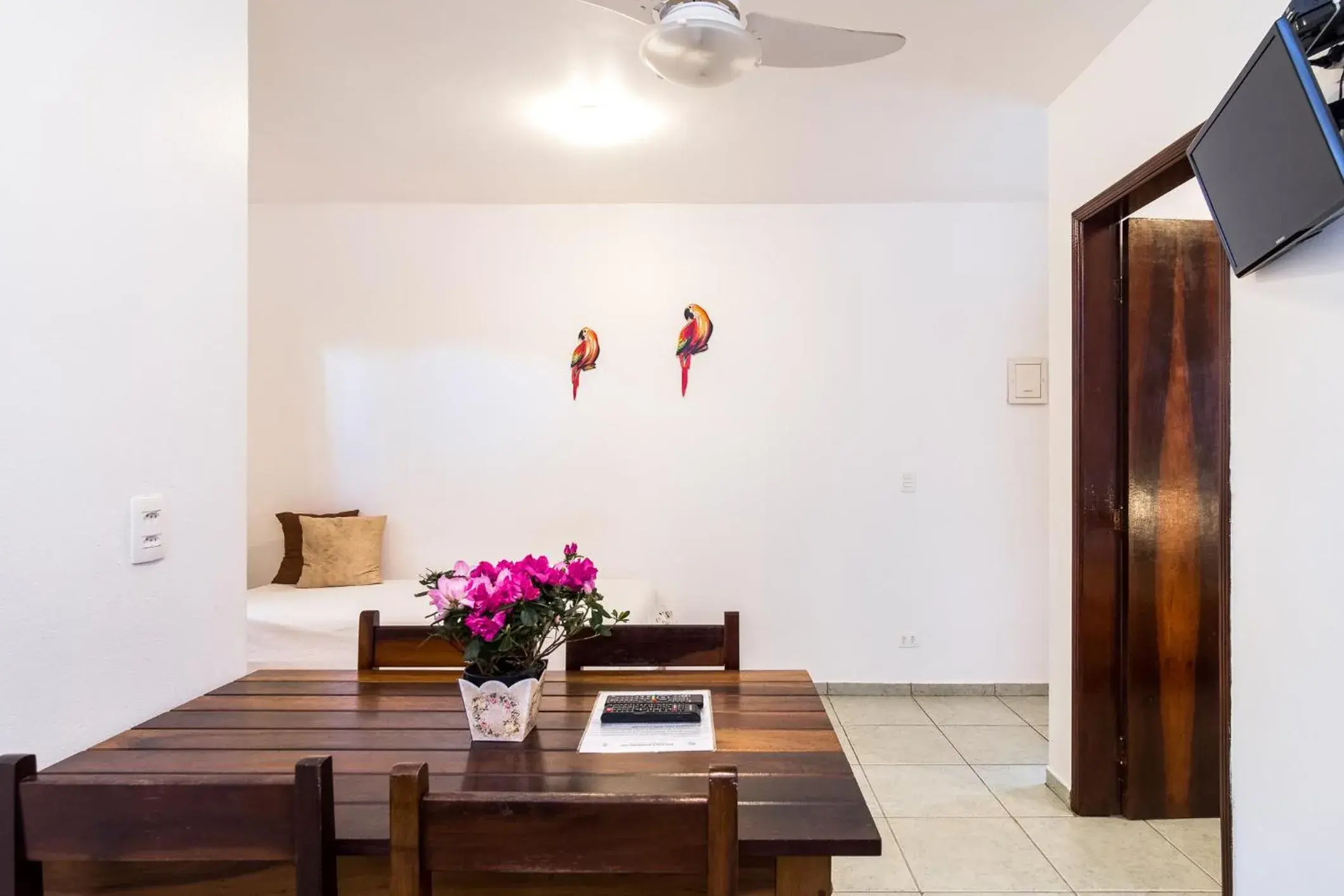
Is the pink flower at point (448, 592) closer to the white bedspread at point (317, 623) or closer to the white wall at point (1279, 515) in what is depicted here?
the white wall at point (1279, 515)

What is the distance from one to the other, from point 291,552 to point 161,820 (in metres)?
3.36

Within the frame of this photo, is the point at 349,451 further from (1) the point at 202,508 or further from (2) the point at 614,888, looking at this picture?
(2) the point at 614,888

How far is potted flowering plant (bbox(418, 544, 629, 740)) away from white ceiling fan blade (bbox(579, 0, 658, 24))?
1.12 metres

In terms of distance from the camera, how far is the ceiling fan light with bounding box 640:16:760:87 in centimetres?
142

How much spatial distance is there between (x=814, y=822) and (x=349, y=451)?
145 inches

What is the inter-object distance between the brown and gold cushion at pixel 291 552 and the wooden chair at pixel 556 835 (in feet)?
11.1

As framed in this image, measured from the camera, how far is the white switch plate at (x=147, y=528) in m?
1.40

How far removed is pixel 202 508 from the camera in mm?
1599

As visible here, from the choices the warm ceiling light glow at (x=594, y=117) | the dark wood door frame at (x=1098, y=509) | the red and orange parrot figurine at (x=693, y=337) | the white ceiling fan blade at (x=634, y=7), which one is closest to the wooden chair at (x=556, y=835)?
the white ceiling fan blade at (x=634, y=7)

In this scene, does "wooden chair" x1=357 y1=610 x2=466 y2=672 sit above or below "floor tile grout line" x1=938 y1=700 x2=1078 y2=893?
above

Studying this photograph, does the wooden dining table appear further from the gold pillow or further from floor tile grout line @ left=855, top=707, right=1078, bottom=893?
the gold pillow

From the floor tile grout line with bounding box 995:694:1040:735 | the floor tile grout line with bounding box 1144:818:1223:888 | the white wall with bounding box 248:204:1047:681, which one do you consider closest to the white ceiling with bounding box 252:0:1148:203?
the white wall with bounding box 248:204:1047:681

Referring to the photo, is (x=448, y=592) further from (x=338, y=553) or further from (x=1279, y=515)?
(x=338, y=553)

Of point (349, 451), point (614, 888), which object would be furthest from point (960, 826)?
point (349, 451)
